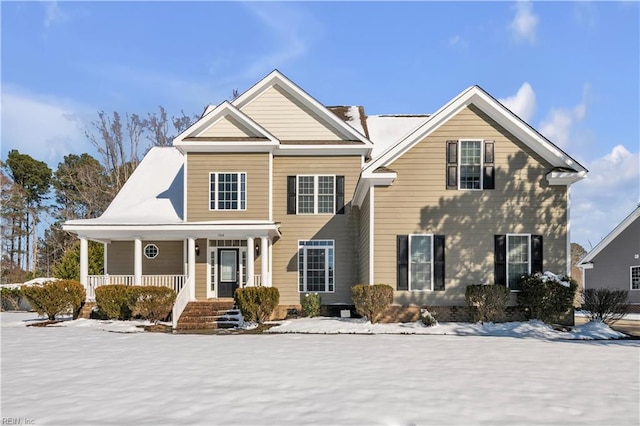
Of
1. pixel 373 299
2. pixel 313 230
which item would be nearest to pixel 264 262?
pixel 313 230

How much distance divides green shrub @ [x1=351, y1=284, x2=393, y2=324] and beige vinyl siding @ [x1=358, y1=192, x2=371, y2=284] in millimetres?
1553

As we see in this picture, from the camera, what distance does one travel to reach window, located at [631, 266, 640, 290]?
26.3m

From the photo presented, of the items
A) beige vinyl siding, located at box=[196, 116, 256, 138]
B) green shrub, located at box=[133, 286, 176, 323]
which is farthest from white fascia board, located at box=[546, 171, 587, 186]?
green shrub, located at box=[133, 286, 176, 323]

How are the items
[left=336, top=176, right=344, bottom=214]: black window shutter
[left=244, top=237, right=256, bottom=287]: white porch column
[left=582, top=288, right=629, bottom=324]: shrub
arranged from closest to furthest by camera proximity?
[left=582, top=288, right=629, bottom=324]: shrub → [left=244, top=237, right=256, bottom=287]: white porch column → [left=336, top=176, right=344, bottom=214]: black window shutter

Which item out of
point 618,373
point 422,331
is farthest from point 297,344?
point 618,373

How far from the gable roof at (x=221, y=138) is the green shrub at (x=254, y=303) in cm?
564

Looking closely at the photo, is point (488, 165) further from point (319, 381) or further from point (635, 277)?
point (635, 277)

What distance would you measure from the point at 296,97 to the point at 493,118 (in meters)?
7.61

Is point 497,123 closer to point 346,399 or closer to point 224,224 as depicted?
point 224,224

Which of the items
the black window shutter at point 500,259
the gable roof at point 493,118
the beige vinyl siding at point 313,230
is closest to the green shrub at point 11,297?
the beige vinyl siding at point 313,230

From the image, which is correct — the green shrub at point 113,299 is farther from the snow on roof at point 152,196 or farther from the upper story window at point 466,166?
the upper story window at point 466,166

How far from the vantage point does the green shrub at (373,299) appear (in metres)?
15.7

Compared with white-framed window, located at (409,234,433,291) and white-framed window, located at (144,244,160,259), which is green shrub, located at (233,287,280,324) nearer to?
white-framed window, located at (409,234,433,291)

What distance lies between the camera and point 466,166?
16.8m
